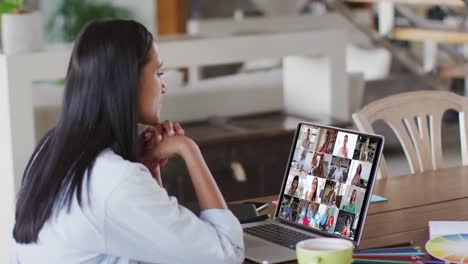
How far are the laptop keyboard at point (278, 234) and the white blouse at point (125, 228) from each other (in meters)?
0.26

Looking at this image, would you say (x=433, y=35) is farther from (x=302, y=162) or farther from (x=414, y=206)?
(x=302, y=162)

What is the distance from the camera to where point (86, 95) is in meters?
1.79

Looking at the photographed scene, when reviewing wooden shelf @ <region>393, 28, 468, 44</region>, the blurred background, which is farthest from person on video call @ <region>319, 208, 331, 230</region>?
wooden shelf @ <region>393, 28, 468, 44</region>

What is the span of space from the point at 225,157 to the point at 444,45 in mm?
2430

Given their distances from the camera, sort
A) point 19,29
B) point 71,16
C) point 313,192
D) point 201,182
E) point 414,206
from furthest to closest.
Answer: point 71,16 → point 19,29 → point 414,206 → point 313,192 → point 201,182

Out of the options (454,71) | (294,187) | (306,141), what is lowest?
(454,71)

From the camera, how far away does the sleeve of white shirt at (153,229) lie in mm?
1755

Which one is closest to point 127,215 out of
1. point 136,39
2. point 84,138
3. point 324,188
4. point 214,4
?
point 84,138

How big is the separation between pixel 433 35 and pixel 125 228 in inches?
155

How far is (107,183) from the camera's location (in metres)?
1.77

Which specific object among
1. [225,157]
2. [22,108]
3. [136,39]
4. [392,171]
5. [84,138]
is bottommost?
[392,171]

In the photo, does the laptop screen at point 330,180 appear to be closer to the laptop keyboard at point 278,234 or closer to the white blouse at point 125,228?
the laptop keyboard at point 278,234

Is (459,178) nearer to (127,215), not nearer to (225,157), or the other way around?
(127,215)

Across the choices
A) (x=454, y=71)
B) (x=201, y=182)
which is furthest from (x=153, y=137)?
(x=454, y=71)
